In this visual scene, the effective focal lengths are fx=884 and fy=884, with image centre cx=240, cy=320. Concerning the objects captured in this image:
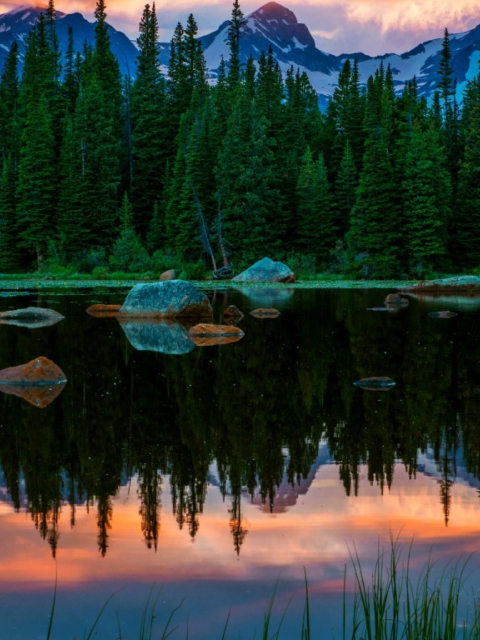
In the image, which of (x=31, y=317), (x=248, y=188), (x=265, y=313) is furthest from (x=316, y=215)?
(x=31, y=317)

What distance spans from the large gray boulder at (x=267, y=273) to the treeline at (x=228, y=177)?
3.42 meters

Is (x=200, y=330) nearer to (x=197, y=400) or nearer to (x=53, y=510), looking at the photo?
(x=197, y=400)

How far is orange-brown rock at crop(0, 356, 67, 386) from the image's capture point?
1294 centimetres

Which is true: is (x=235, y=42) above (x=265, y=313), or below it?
above

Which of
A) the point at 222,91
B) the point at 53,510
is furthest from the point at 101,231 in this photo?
the point at 53,510

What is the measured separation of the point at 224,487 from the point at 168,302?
1802 centimetres

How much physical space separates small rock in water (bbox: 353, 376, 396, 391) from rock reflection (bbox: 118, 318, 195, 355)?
4673mm

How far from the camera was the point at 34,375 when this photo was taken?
42.6 feet

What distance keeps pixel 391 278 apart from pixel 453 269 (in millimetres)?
4399

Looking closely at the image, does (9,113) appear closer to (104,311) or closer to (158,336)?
(104,311)

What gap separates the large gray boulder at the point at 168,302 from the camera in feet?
83.1

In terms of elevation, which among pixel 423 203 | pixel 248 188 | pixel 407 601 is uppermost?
pixel 248 188

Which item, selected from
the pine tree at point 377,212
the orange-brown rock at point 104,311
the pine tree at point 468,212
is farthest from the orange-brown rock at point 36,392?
the pine tree at point 468,212

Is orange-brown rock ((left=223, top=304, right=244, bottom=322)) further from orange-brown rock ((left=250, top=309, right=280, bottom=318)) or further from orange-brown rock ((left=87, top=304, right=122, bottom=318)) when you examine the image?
orange-brown rock ((left=87, top=304, right=122, bottom=318))
